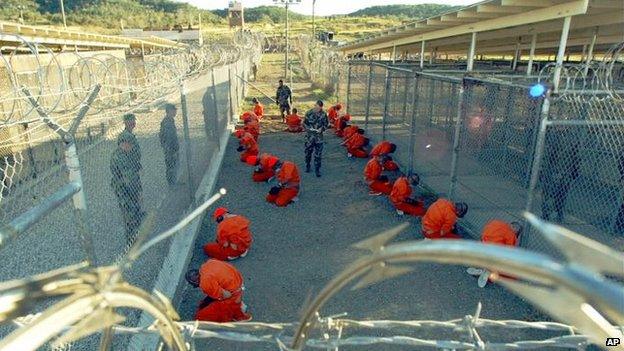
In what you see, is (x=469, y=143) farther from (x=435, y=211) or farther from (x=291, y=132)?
(x=291, y=132)

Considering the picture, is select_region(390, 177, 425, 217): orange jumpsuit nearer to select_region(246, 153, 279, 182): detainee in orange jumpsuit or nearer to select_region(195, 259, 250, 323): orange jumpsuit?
select_region(246, 153, 279, 182): detainee in orange jumpsuit

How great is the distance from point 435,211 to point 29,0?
86219 millimetres

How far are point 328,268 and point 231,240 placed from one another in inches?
52.9

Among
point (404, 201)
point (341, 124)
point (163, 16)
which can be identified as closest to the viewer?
point (404, 201)

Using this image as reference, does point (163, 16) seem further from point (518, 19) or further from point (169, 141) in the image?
point (518, 19)

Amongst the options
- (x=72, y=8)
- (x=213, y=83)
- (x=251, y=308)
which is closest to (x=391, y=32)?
(x=213, y=83)

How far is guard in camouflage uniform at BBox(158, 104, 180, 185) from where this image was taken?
6.63 metres

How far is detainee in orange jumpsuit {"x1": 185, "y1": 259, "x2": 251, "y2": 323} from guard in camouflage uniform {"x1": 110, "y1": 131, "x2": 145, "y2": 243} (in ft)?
4.29

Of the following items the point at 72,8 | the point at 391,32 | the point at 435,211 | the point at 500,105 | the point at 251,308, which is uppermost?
the point at 72,8

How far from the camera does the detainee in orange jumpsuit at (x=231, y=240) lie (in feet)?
18.2

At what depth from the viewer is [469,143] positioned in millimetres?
8734

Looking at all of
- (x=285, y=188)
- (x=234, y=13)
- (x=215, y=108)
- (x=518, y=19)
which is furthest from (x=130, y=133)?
(x=234, y=13)

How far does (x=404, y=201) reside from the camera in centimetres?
721

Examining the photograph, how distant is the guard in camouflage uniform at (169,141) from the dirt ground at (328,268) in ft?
3.45
